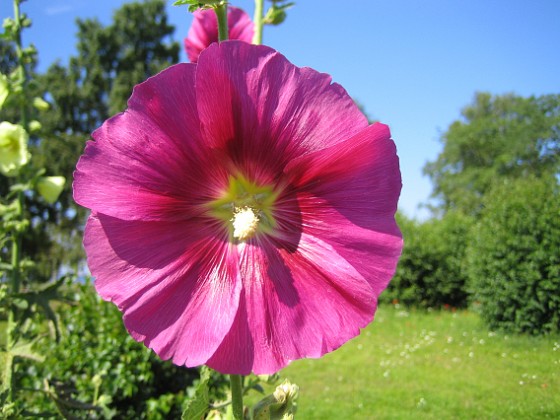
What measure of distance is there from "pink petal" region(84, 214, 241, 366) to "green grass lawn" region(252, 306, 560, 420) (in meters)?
1.80

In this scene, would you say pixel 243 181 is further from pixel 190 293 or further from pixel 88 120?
pixel 88 120

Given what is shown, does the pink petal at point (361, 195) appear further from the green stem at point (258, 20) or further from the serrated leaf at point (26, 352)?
the serrated leaf at point (26, 352)

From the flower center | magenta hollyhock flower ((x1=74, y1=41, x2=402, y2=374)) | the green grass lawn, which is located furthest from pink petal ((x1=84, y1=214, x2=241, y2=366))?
the green grass lawn

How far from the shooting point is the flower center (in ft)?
3.23

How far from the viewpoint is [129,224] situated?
2.88ft

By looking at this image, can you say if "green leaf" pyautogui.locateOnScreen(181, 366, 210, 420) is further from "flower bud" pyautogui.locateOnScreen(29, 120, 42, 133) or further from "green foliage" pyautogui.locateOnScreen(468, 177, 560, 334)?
"green foliage" pyautogui.locateOnScreen(468, 177, 560, 334)

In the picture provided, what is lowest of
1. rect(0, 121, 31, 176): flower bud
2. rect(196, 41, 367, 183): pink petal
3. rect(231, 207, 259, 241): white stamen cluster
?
rect(231, 207, 259, 241): white stamen cluster

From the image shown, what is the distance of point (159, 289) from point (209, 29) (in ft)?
2.70

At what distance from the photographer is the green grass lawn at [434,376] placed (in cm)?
248

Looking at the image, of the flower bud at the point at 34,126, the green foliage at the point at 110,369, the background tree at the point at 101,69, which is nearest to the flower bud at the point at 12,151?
the flower bud at the point at 34,126

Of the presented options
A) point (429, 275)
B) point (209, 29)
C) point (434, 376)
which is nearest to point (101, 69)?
point (429, 275)

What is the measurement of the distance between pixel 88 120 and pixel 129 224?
26.0 metres

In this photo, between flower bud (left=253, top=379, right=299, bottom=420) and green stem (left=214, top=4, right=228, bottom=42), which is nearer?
green stem (left=214, top=4, right=228, bottom=42)

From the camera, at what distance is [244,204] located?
1.01 meters
